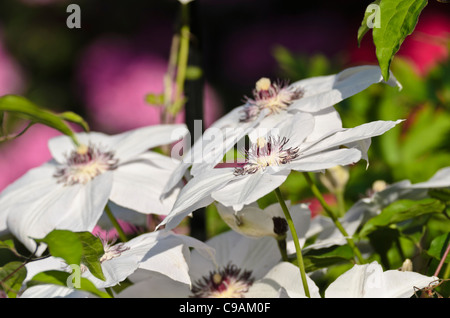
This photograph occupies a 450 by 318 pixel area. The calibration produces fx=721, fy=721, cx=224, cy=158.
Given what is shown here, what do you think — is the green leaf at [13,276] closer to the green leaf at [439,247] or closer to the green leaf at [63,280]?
the green leaf at [63,280]

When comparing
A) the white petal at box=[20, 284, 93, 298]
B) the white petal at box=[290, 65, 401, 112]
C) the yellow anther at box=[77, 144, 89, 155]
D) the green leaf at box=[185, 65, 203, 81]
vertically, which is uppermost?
the green leaf at box=[185, 65, 203, 81]

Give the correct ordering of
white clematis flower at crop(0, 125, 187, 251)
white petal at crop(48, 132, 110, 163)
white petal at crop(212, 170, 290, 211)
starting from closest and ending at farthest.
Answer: white petal at crop(212, 170, 290, 211) < white clematis flower at crop(0, 125, 187, 251) < white petal at crop(48, 132, 110, 163)

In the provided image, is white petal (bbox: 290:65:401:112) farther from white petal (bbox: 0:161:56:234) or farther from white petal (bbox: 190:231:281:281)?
white petal (bbox: 0:161:56:234)

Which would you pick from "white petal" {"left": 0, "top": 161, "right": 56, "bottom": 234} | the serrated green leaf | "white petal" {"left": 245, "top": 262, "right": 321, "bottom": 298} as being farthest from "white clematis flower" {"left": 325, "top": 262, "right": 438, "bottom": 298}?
"white petal" {"left": 0, "top": 161, "right": 56, "bottom": 234}

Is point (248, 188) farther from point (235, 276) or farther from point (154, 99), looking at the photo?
point (154, 99)

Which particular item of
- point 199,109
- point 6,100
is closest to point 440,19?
point 199,109

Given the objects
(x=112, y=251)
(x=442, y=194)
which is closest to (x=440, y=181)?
(x=442, y=194)
